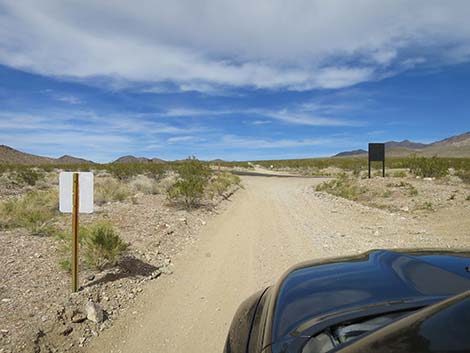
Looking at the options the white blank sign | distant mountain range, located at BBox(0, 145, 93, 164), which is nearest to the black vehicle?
the white blank sign

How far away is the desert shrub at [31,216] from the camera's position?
8227 mm

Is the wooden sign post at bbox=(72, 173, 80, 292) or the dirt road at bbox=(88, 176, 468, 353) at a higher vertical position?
the wooden sign post at bbox=(72, 173, 80, 292)

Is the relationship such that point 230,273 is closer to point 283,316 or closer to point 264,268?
point 264,268

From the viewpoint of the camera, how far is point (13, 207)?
9.85 m

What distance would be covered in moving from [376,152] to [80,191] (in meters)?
22.2

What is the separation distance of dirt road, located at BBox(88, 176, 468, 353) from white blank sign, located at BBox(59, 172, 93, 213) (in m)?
1.66

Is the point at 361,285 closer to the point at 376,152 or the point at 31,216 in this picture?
the point at 31,216

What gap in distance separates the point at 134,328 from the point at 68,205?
6.51ft

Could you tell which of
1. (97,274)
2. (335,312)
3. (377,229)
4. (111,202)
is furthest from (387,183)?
(335,312)

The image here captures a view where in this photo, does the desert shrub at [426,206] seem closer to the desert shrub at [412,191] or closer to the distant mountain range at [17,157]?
the desert shrub at [412,191]

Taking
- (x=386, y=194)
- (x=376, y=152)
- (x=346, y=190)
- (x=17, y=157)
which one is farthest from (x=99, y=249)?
(x=17, y=157)

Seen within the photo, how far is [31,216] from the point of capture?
8.86 meters

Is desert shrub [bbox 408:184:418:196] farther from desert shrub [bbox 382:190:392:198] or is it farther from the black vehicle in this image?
the black vehicle

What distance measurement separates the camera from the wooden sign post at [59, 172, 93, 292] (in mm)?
4672
